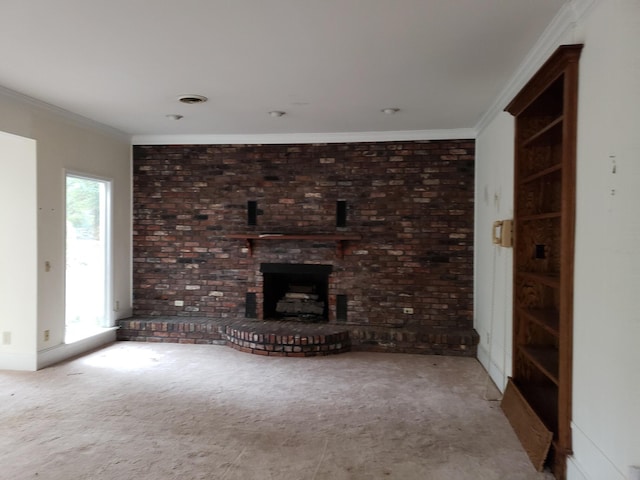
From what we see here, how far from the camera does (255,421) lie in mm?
3240

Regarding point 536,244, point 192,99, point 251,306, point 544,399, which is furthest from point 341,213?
point 544,399

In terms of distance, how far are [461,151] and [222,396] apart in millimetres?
3759

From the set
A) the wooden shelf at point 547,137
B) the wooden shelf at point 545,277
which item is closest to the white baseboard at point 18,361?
the wooden shelf at point 545,277

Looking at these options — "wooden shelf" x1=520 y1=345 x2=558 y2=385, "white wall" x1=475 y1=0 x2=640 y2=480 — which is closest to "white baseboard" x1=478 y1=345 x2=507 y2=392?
"wooden shelf" x1=520 y1=345 x2=558 y2=385

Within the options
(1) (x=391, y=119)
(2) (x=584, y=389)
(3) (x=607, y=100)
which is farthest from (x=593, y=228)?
(1) (x=391, y=119)

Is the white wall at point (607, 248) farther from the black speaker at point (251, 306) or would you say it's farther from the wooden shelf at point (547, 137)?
the black speaker at point (251, 306)

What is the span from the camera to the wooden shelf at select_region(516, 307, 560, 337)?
257 centimetres

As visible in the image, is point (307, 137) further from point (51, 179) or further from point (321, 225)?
point (51, 179)

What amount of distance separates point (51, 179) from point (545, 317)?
15.0 ft

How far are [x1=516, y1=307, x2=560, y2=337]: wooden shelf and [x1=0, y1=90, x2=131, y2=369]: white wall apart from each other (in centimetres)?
433

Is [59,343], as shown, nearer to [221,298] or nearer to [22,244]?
[22,244]

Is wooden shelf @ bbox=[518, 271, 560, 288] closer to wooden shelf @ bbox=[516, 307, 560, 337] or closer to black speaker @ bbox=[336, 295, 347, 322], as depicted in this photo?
wooden shelf @ bbox=[516, 307, 560, 337]

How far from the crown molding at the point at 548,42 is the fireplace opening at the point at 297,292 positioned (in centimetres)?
288

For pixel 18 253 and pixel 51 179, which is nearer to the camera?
pixel 18 253
